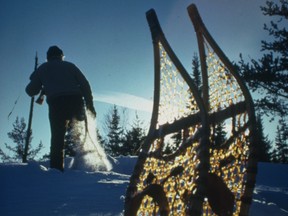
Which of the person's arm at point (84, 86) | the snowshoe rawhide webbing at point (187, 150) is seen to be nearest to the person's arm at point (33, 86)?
the person's arm at point (84, 86)

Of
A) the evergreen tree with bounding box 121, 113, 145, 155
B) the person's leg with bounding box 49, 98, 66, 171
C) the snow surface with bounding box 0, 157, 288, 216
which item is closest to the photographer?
the snow surface with bounding box 0, 157, 288, 216

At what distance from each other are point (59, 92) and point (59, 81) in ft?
0.51

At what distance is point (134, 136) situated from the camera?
24641 mm

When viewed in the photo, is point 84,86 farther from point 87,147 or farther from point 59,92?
point 87,147

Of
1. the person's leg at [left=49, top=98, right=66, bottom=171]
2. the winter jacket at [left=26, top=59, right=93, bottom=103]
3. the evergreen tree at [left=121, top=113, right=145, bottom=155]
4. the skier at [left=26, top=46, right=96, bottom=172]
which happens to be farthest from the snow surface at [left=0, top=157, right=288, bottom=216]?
the evergreen tree at [left=121, top=113, right=145, bottom=155]

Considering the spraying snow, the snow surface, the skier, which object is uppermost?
the skier

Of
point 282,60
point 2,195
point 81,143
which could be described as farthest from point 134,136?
point 2,195

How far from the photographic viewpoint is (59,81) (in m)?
4.53

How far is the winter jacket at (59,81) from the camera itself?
4.54 m

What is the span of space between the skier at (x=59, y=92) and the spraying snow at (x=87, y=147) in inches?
8.9

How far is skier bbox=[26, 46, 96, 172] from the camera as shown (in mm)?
4473

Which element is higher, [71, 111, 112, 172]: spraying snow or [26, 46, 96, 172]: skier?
[26, 46, 96, 172]: skier

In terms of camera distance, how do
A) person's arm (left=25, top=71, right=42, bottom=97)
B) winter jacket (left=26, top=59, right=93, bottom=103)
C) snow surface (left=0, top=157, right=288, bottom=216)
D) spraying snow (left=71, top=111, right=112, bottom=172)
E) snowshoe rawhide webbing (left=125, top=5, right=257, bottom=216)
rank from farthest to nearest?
spraying snow (left=71, top=111, right=112, bottom=172), person's arm (left=25, top=71, right=42, bottom=97), winter jacket (left=26, top=59, right=93, bottom=103), snow surface (left=0, top=157, right=288, bottom=216), snowshoe rawhide webbing (left=125, top=5, right=257, bottom=216)

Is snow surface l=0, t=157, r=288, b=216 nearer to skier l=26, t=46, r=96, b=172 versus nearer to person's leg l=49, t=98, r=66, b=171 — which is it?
person's leg l=49, t=98, r=66, b=171
